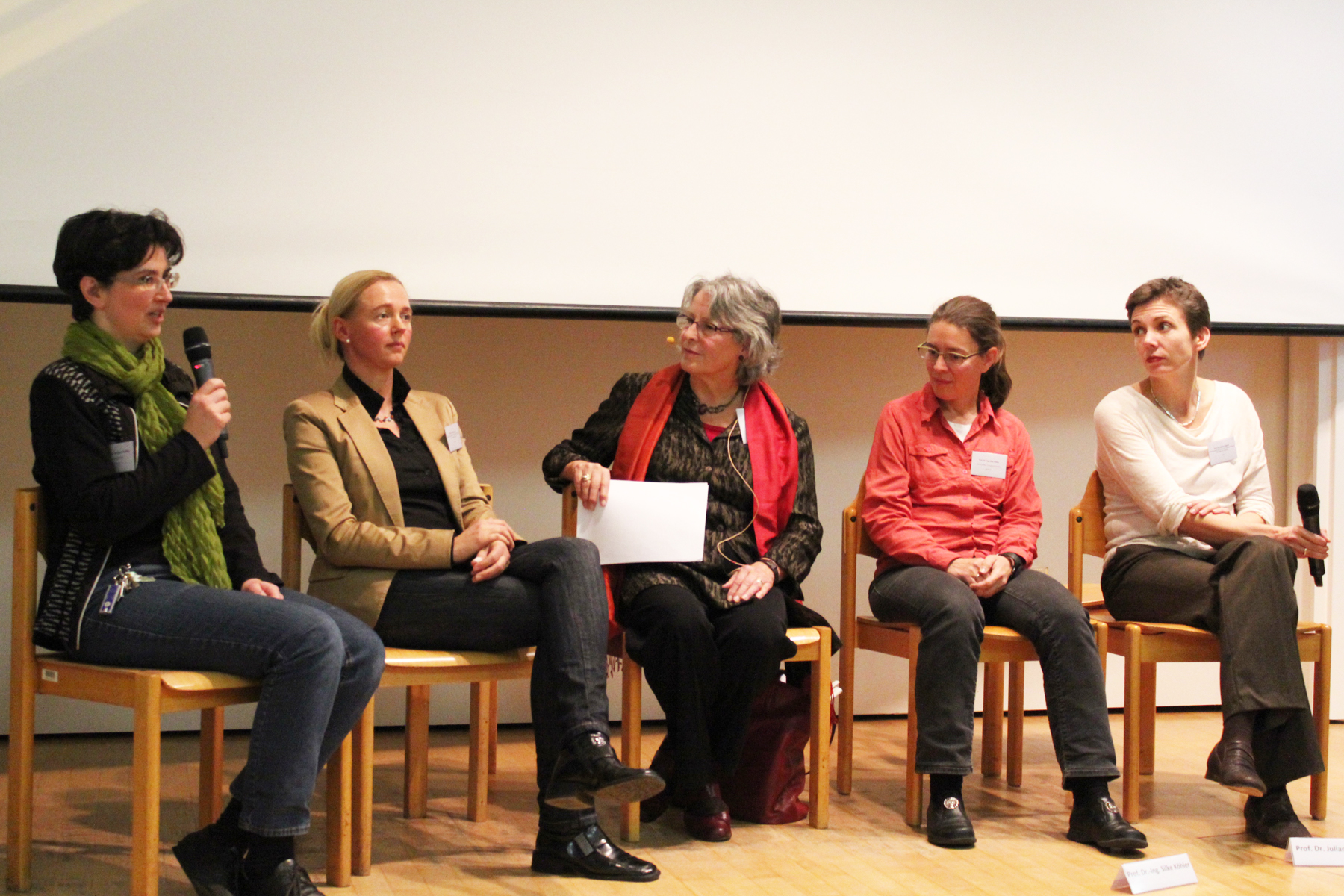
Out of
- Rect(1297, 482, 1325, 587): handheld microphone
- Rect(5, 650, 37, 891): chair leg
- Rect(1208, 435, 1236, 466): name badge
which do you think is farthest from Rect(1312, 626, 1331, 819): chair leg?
Rect(5, 650, 37, 891): chair leg

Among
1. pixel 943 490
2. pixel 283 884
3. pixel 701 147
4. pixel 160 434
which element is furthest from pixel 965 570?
pixel 160 434

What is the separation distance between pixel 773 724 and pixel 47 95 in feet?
6.79

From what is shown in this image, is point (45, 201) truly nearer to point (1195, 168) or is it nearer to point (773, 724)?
point (773, 724)

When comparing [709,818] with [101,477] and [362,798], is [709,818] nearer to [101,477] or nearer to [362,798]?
[362,798]

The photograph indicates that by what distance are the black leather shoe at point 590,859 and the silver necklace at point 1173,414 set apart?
1628 millimetres

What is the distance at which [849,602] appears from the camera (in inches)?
116

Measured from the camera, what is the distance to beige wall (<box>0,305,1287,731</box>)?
320 cm

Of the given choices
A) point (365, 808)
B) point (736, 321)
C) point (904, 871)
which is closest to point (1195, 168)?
point (736, 321)

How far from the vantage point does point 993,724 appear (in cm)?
317

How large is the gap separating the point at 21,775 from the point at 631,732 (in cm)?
108

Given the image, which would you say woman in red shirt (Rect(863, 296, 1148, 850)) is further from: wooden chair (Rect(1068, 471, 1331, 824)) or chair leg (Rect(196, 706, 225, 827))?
chair leg (Rect(196, 706, 225, 827))

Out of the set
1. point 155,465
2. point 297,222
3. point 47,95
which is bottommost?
point 155,465

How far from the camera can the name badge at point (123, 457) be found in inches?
80.7

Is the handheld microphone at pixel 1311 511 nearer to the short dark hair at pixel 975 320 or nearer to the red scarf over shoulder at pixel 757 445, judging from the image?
the short dark hair at pixel 975 320
